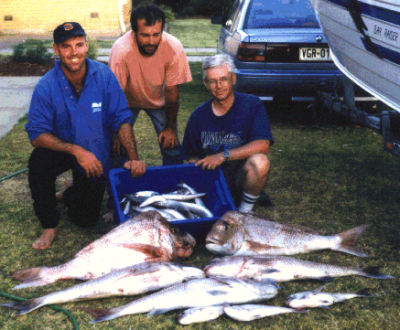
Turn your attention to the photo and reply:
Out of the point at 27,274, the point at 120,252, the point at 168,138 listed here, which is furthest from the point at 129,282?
the point at 168,138

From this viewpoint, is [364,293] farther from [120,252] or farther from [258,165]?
[120,252]

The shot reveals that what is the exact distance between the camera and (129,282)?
3.21 metres

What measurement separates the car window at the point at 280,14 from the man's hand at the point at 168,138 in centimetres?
336

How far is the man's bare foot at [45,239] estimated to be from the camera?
398cm

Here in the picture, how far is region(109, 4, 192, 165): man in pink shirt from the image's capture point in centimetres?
450

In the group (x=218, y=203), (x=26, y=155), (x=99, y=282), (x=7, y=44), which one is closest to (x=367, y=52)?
(x=218, y=203)

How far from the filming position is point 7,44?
18.5 meters

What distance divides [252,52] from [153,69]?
2.72 m

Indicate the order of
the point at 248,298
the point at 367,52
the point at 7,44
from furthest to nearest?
the point at 7,44 → the point at 367,52 → the point at 248,298

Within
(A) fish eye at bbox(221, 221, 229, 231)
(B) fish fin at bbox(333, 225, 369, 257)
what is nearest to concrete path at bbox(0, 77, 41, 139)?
(A) fish eye at bbox(221, 221, 229, 231)

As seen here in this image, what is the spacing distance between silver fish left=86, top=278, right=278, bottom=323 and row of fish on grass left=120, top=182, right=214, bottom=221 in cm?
87

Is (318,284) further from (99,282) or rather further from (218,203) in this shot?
(99,282)

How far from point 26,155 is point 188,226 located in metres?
3.44

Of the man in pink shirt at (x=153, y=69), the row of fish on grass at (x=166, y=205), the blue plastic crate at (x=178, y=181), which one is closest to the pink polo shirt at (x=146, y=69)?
the man in pink shirt at (x=153, y=69)
